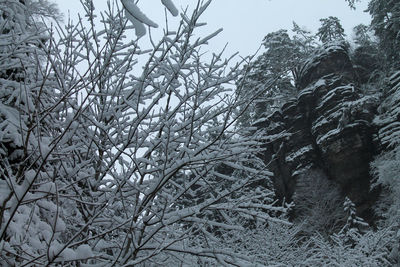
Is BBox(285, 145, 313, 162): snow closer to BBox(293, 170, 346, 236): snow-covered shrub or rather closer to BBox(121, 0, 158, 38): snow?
BBox(293, 170, 346, 236): snow-covered shrub

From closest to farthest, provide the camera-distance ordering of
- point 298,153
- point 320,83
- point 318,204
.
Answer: point 318,204 → point 298,153 → point 320,83

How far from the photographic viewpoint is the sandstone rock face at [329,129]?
24484mm

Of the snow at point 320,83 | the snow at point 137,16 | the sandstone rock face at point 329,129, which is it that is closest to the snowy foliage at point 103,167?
the snow at point 137,16

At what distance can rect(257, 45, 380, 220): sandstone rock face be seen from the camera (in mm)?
24484

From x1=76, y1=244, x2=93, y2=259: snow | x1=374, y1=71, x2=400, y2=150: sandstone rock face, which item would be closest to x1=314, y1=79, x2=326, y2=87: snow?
x1=374, y1=71, x2=400, y2=150: sandstone rock face

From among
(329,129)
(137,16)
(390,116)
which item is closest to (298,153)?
(329,129)

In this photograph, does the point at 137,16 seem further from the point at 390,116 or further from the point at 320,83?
the point at 320,83

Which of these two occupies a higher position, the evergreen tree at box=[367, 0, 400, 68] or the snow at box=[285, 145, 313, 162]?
the evergreen tree at box=[367, 0, 400, 68]

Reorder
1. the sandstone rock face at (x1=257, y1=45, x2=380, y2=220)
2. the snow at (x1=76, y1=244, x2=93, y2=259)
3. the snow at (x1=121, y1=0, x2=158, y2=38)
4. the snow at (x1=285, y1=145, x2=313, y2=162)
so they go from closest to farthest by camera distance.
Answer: the snow at (x1=121, y1=0, x2=158, y2=38) < the snow at (x1=76, y1=244, x2=93, y2=259) < the sandstone rock face at (x1=257, y1=45, x2=380, y2=220) < the snow at (x1=285, y1=145, x2=313, y2=162)

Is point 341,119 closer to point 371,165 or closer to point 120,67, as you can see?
point 371,165

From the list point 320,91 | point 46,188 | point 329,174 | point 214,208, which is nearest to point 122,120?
point 214,208

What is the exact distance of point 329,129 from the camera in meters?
26.3

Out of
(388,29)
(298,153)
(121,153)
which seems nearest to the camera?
(121,153)

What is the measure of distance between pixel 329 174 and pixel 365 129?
3.98 m
